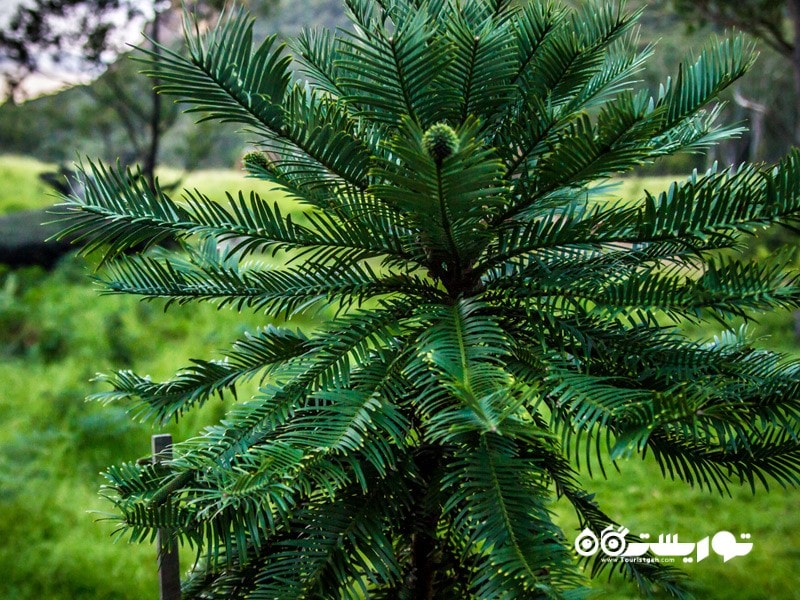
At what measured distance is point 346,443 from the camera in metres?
0.62

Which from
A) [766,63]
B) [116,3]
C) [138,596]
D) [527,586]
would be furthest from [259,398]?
[766,63]

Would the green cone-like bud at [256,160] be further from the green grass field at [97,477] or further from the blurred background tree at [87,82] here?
the blurred background tree at [87,82]

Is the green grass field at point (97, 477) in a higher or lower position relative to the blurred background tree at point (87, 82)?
lower

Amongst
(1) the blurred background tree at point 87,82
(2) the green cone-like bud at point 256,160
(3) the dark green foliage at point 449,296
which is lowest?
(3) the dark green foliage at point 449,296

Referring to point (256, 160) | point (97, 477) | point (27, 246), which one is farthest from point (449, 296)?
point (27, 246)

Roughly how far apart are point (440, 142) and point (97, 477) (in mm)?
2925

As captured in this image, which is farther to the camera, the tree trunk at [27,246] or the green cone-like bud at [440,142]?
the tree trunk at [27,246]

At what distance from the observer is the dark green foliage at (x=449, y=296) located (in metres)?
0.62

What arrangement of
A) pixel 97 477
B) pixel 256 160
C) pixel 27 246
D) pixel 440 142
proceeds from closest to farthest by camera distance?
pixel 440 142 → pixel 256 160 → pixel 97 477 → pixel 27 246

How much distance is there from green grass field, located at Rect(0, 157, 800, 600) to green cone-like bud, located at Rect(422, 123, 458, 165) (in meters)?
1.01

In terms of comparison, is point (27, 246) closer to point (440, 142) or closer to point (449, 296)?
point (449, 296)

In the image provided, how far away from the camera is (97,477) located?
9.65 feet

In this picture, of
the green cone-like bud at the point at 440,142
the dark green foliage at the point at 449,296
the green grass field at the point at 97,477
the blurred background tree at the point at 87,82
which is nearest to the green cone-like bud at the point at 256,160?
the dark green foliage at the point at 449,296

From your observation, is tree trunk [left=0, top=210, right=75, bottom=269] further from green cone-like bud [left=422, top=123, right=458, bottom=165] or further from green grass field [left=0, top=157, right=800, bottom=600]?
green cone-like bud [left=422, top=123, right=458, bottom=165]
